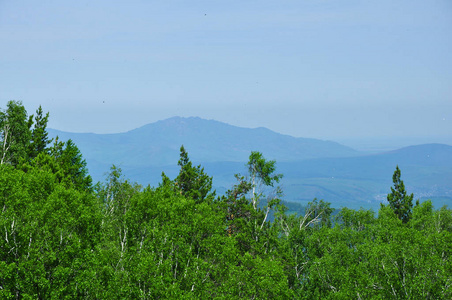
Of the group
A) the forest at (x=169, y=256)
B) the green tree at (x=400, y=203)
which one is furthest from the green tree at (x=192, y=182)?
the green tree at (x=400, y=203)

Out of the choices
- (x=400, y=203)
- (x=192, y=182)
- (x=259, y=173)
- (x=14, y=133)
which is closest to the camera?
(x=259, y=173)

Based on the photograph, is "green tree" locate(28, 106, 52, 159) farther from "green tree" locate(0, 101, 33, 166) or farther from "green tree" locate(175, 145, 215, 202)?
"green tree" locate(175, 145, 215, 202)

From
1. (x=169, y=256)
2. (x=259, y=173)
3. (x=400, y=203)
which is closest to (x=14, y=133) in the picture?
(x=259, y=173)

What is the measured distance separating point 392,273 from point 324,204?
39.6m

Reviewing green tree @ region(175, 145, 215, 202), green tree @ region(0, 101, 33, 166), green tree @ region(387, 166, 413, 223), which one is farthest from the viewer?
green tree @ region(387, 166, 413, 223)

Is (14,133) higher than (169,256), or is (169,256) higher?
(14,133)

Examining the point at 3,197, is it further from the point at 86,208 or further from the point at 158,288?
the point at 158,288

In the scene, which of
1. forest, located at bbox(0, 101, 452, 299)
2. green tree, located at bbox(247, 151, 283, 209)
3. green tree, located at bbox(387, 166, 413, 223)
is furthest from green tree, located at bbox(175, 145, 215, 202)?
green tree, located at bbox(387, 166, 413, 223)

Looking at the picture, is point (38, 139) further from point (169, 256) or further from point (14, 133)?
point (169, 256)

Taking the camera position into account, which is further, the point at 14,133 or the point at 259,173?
the point at 14,133

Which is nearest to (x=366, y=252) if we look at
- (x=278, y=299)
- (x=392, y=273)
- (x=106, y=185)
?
(x=392, y=273)

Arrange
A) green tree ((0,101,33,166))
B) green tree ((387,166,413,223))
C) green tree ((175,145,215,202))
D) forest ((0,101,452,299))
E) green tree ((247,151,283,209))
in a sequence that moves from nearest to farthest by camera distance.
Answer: forest ((0,101,452,299)) < green tree ((247,151,283,209)) < green tree ((0,101,33,166)) < green tree ((175,145,215,202)) < green tree ((387,166,413,223))

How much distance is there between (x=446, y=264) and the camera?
34.3 metres

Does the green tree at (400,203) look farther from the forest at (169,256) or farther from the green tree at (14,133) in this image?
the green tree at (14,133)
